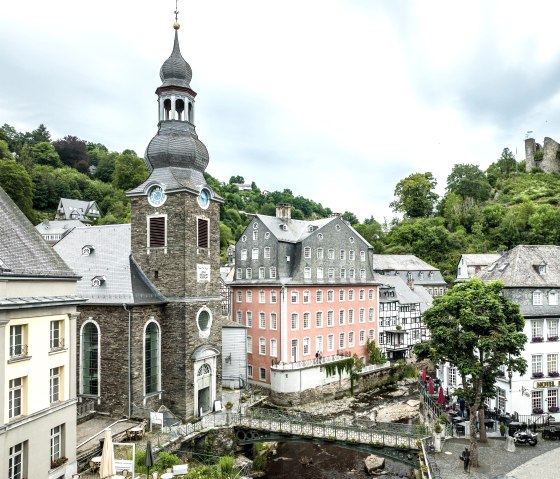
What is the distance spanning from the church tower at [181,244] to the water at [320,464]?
528 cm

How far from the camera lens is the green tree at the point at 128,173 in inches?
3900

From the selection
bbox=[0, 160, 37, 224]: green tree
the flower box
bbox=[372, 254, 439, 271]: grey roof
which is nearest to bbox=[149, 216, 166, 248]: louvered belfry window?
the flower box

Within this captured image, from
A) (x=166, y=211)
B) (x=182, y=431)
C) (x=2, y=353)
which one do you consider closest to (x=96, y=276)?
(x=166, y=211)

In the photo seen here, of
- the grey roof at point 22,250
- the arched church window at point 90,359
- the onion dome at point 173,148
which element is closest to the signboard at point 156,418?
the arched church window at point 90,359

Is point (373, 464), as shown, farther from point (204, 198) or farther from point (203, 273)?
point (204, 198)

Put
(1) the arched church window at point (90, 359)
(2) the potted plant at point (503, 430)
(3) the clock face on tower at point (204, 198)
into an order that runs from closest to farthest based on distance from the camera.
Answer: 1. (2) the potted plant at point (503, 430)
2. (1) the arched church window at point (90, 359)
3. (3) the clock face on tower at point (204, 198)

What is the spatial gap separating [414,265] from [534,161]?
181ft

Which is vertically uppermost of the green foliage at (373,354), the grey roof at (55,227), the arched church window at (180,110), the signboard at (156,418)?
the arched church window at (180,110)

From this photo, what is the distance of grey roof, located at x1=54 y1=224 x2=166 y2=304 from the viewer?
79.1 ft

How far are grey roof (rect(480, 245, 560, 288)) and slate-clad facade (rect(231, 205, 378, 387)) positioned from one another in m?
14.0

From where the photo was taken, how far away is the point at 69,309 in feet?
55.4

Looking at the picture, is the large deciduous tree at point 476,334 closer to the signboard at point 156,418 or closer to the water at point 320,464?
the water at point 320,464

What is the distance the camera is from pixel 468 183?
8931 cm

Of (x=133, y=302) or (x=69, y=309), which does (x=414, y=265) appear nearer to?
(x=133, y=302)
